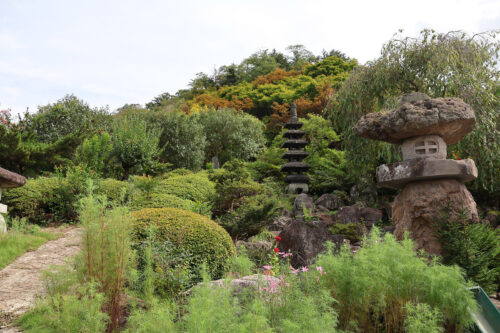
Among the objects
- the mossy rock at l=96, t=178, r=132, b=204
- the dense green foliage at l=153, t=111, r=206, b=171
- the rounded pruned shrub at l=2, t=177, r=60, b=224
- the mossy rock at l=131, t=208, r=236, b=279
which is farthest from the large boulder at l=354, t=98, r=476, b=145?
the dense green foliage at l=153, t=111, r=206, b=171

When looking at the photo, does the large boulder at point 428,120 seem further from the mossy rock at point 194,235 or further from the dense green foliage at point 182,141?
the dense green foliage at point 182,141

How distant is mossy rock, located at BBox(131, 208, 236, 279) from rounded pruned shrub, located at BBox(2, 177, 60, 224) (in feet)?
16.1

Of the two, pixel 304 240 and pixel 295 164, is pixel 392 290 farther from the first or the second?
pixel 295 164

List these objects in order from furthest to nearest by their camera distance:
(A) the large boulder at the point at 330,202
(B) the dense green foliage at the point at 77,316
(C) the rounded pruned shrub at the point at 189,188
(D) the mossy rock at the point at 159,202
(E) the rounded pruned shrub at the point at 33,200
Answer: (A) the large boulder at the point at 330,202, (C) the rounded pruned shrub at the point at 189,188, (E) the rounded pruned shrub at the point at 33,200, (D) the mossy rock at the point at 159,202, (B) the dense green foliage at the point at 77,316

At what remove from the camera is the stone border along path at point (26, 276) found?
163 inches

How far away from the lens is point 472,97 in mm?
9602

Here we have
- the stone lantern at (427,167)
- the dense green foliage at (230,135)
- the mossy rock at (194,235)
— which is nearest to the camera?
the mossy rock at (194,235)

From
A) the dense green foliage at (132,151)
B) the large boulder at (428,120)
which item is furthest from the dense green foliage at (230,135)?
the large boulder at (428,120)

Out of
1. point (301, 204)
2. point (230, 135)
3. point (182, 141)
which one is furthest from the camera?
point (230, 135)

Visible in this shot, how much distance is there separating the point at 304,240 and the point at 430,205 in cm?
200

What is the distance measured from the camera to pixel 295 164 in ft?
50.3

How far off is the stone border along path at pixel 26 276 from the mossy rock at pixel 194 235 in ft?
2.99

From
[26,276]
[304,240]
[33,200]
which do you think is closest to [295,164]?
[304,240]

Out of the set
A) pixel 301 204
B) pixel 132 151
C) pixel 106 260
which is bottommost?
pixel 106 260
